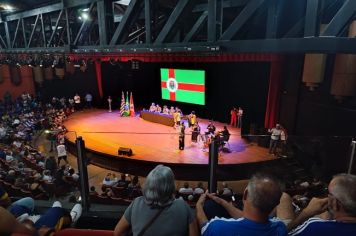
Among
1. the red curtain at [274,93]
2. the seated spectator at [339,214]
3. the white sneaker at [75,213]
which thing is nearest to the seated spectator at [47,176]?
the white sneaker at [75,213]

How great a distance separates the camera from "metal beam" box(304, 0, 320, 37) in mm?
2023

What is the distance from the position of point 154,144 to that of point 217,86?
5.46 m

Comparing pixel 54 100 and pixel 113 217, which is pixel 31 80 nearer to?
pixel 54 100

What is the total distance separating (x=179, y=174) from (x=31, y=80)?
14407 millimetres

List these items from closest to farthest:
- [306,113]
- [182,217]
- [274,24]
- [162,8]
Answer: [182,217] → [274,24] → [162,8] → [306,113]

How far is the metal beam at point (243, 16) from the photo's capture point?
2.39 meters

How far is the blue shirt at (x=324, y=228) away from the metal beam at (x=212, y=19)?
73.8 inches

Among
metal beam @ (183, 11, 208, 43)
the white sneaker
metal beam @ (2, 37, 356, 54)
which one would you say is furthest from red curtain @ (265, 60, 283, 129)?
the white sneaker

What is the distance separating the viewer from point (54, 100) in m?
18.0

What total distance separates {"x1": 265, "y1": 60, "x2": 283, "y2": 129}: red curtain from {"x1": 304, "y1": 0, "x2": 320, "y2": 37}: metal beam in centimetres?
987

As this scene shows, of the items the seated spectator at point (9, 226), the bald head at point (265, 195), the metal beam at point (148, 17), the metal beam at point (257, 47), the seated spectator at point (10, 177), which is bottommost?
the seated spectator at point (10, 177)

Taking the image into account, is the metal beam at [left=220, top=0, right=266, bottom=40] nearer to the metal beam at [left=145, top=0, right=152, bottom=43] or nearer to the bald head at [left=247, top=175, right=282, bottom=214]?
the metal beam at [left=145, top=0, right=152, bottom=43]

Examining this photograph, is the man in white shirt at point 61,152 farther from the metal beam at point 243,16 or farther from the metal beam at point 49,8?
the metal beam at point 243,16

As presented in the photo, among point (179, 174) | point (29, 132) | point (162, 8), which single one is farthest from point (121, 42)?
point (29, 132)
